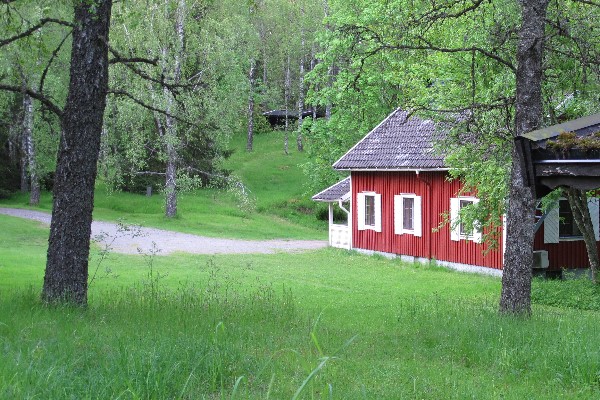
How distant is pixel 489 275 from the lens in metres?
24.1

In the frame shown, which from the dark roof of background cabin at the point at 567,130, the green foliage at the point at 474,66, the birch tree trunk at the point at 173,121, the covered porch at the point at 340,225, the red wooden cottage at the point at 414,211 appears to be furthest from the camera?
the birch tree trunk at the point at 173,121

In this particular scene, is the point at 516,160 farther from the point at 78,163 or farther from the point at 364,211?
the point at 364,211

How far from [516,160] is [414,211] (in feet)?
55.2

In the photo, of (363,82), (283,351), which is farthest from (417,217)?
(283,351)

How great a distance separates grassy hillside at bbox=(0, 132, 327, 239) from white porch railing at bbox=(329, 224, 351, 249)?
153 inches

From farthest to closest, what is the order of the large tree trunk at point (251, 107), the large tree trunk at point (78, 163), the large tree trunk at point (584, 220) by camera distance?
the large tree trunk at point (251, 107), the large tree trunk at point (584, 220), the large tree trunk at point (78, 163)

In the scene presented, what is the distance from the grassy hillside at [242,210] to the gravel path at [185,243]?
165cm

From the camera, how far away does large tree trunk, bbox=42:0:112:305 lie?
10109 millimetres

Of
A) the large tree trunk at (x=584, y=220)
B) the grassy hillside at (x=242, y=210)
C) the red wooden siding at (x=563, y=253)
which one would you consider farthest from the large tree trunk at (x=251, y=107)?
the large tree trunk at (x=584, y=220)

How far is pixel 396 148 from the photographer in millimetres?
29188

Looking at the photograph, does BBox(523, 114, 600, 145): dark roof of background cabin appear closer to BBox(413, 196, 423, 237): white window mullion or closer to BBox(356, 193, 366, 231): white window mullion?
BBox(413, 196, 423, 237): white window mullion

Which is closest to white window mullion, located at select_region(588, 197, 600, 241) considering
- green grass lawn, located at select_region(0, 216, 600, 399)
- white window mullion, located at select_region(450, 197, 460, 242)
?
white window mullion, located at select_region(450, 197, 460, 242)

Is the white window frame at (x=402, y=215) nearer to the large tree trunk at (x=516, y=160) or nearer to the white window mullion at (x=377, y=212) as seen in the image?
the white window mullion at (x=377, y=212)

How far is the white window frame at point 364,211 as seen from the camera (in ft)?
98.3
